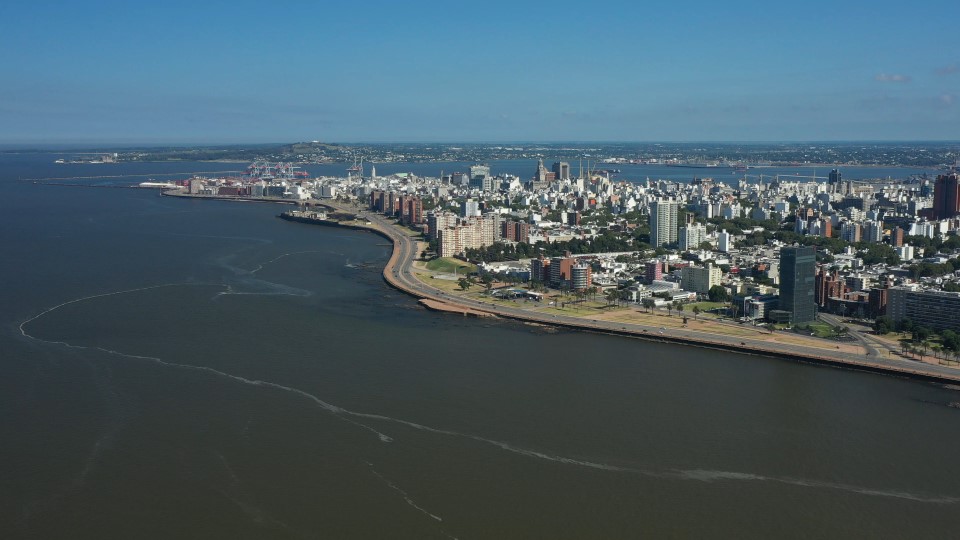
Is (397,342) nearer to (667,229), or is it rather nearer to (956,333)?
(956,333)

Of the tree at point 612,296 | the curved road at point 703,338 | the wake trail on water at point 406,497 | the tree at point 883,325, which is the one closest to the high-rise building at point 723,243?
the tree at point 612,296

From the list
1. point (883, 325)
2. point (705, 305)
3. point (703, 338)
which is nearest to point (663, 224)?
point (705, 305)

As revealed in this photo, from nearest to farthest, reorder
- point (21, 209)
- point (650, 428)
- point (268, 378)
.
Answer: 1. point (650, 428)
2. point (268, 378)
3. point (21, 209)

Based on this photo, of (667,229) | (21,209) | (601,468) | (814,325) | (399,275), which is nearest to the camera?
(601,468)

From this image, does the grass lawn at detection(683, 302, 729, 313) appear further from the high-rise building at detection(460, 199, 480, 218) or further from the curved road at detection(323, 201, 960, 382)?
the high-rise building at detection(460, 199, 480, 218)

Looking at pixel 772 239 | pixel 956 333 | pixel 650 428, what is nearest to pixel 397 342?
pixel 650 428

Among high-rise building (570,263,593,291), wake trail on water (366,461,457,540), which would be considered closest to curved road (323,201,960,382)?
high-rise building (570,263,593,291)
